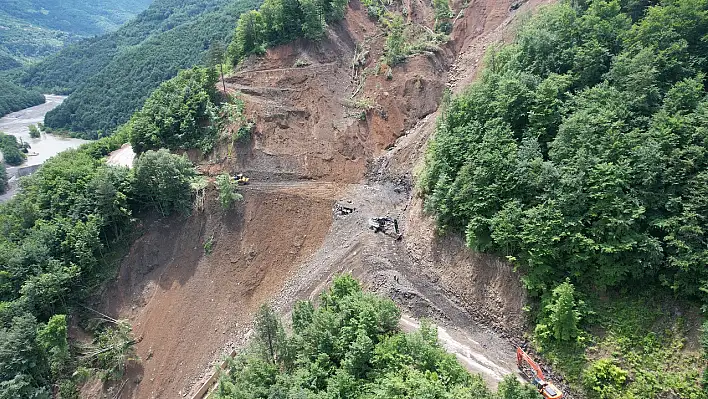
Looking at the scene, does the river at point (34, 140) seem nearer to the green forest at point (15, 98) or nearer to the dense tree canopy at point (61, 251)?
the green forest at point (15, 98)

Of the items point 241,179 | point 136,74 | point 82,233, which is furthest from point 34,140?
point 241,179

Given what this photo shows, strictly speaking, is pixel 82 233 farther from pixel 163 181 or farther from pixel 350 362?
pixel 350 362

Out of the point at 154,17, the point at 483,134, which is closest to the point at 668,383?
the point at 483,134

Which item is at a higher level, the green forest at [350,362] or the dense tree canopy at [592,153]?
the dense tree canopy at [592,153]

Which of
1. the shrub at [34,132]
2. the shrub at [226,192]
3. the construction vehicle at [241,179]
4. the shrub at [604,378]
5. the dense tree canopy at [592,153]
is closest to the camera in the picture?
the shrub at [604,378]

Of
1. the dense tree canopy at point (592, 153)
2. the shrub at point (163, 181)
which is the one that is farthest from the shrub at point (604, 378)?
the shrub at point (163, 181)

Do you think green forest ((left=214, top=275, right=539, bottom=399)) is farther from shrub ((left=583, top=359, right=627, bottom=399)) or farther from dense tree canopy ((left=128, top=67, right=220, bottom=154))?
dense tree canopy ((left=128, top=67, right=220, bottom=154))

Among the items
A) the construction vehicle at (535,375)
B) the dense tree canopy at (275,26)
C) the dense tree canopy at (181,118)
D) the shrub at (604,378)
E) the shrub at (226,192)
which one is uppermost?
the dense tree canopy at (275,26)
